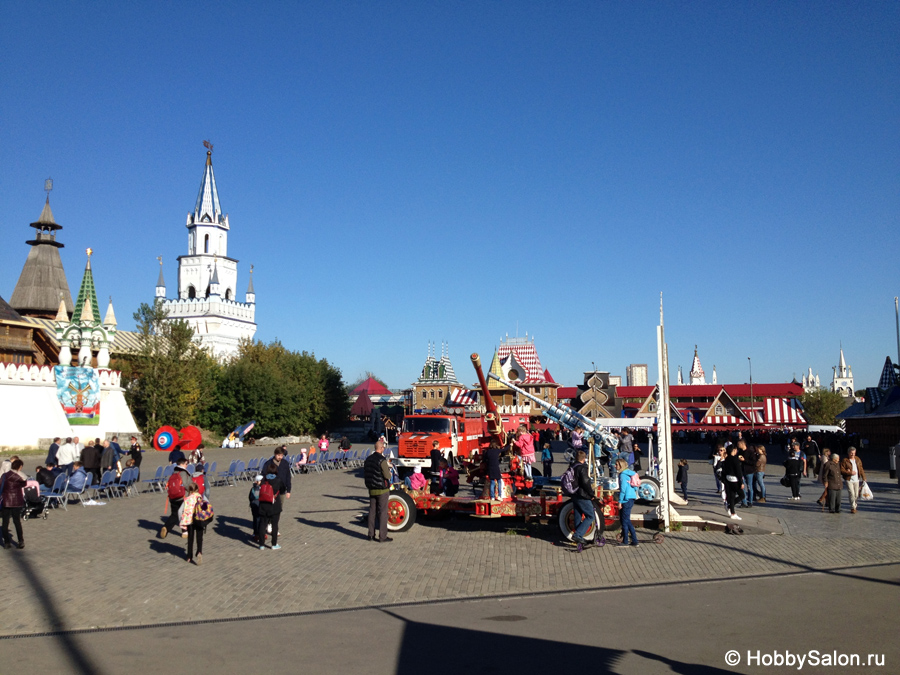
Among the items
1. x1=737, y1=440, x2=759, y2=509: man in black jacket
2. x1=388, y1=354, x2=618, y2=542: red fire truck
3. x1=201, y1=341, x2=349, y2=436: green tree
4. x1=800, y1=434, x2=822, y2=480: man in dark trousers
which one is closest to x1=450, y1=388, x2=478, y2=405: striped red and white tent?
x1=201, y1=341, x2=349, y2=436: green tree

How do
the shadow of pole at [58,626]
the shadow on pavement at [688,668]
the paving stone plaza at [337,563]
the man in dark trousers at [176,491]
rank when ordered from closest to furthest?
the shadow on pavement at [688,668] < the shadow of pole at [58,626] < the paving stone plaza at [337,563] < the man in dark trousers at [176,491]

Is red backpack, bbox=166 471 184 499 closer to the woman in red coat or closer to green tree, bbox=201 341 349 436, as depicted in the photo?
the woman in red coat

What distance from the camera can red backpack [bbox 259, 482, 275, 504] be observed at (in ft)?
39.4

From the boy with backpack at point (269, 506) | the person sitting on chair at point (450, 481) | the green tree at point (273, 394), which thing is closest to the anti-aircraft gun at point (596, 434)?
the person sitting on chair at point (450, 481)

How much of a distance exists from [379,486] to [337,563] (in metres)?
1.97

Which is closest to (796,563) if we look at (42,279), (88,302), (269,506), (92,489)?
(269,506)

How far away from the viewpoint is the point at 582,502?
1205cm

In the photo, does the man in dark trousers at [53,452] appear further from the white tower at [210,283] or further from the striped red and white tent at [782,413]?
the white tower at [210,283]

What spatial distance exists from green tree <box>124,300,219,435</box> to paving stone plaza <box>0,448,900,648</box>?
32952mm

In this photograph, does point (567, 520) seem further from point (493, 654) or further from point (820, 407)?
point (820, 407)

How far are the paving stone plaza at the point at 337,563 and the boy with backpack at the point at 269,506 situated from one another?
31cm

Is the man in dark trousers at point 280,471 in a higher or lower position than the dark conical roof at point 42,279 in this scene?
lower

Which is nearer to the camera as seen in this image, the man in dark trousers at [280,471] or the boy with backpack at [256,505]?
the man in dark trousers at [280,471]

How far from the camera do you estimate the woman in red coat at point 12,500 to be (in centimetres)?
1210
